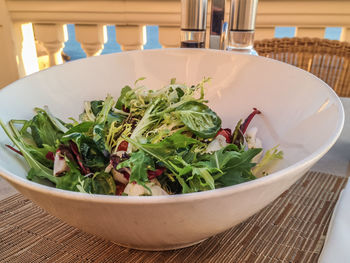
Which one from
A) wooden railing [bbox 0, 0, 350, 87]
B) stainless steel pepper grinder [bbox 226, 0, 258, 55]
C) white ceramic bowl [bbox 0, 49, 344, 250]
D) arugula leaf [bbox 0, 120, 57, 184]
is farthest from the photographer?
wooden railing [bbox 0, 0, 350, 87]

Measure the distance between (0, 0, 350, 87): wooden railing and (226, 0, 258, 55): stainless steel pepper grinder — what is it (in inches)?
34.6

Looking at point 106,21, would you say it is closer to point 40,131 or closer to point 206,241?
point 40,131

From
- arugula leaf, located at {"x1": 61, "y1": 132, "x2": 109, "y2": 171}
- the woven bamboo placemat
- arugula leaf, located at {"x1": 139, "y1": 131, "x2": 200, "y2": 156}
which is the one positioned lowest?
the woven bamboo placemat

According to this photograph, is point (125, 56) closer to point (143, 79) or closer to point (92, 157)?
point (143, 79)

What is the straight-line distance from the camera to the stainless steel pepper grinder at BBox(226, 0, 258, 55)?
1.84 ft

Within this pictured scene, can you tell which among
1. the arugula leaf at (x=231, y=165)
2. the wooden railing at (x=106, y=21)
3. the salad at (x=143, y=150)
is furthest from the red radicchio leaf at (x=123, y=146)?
the wooden railing at (x=106, y=21)

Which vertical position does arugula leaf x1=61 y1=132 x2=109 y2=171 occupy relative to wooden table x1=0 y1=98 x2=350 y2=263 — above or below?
above

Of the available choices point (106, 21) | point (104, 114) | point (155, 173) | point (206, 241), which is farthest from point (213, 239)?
point (106, 21)

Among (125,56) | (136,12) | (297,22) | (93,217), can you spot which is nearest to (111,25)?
(136,12)

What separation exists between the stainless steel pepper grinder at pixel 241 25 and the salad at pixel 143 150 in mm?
192

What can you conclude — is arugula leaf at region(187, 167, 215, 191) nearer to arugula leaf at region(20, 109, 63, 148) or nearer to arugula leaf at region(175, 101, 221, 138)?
arugula leaf at region(175, 101, 221, 138)

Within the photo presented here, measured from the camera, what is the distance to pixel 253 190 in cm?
23

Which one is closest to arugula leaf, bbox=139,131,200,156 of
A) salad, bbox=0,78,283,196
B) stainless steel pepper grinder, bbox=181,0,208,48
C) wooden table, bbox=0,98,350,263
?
salad, bbox=0,78,283,196

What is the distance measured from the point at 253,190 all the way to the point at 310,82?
27 cm
